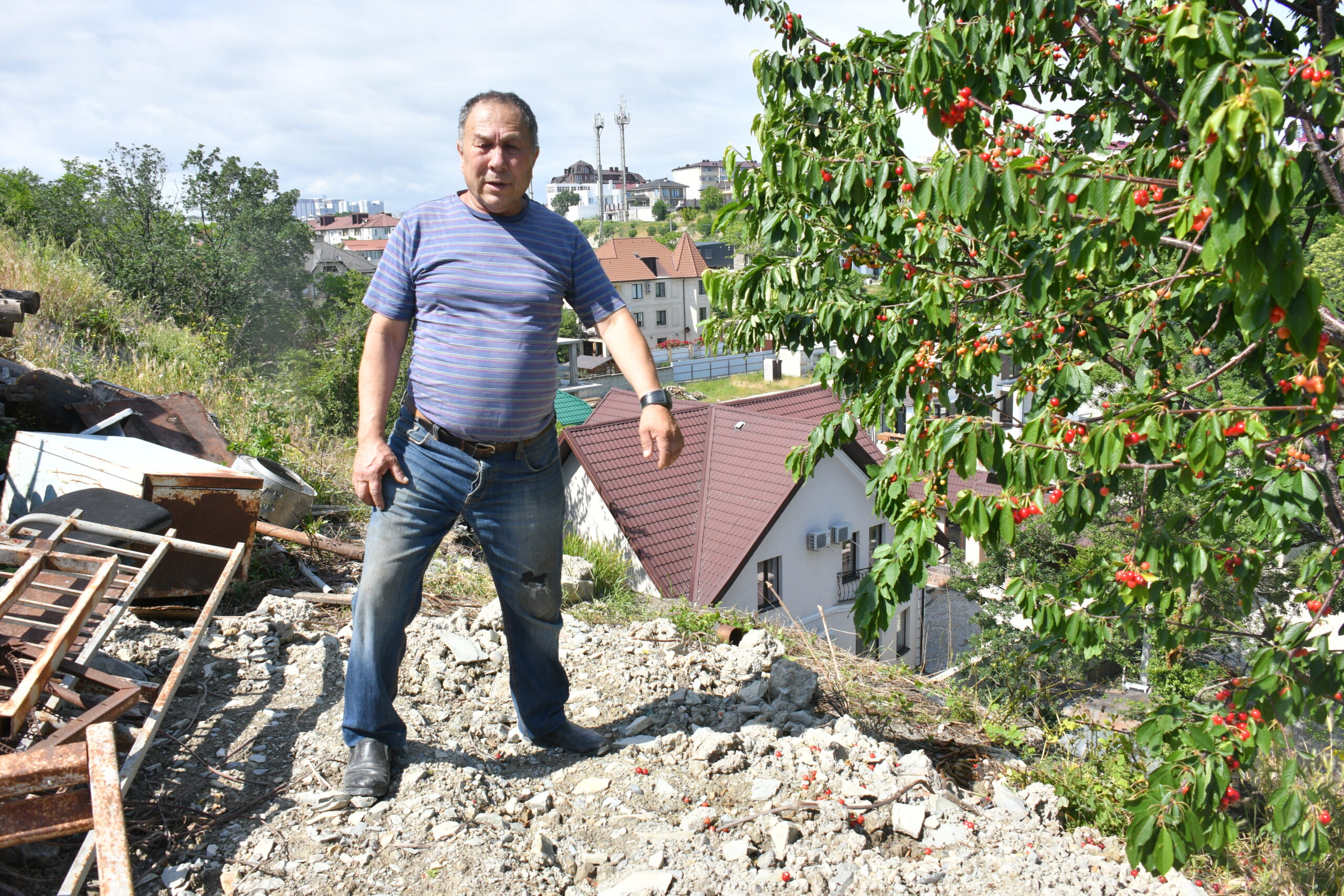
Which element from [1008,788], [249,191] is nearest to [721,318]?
[1008,788]

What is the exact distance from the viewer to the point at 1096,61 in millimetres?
3629

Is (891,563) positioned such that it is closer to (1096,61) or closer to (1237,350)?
(1237,350)

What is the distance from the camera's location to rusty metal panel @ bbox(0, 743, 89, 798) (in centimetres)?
196

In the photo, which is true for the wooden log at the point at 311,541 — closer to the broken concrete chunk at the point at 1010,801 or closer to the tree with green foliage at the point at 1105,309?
the tree with green foliage at the point at 1105,309

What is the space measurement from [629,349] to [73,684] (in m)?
1.98

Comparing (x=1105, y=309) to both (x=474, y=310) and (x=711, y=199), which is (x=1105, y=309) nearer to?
(x=474, y=310)

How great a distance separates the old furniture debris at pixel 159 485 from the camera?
4141 millimetres

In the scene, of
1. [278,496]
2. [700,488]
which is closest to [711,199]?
[700,488]

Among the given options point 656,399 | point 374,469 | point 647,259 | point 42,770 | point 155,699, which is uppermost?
point 647,259

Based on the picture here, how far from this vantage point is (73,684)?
2727 mm

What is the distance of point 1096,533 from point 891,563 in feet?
50.2

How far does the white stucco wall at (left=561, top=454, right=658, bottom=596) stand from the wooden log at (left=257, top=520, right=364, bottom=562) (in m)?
6.37

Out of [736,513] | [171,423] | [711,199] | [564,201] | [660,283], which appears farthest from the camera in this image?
[564,201]

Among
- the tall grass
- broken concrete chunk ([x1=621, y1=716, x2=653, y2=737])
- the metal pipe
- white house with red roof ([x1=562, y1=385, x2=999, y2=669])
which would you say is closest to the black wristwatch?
broken concrete chunk ([x1=621, y1=716, x2=653, y2=737])
